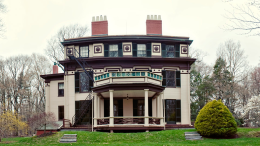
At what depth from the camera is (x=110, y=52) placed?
30750 mm

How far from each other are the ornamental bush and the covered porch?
15.0ft

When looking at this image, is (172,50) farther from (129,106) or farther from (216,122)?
(216,122)

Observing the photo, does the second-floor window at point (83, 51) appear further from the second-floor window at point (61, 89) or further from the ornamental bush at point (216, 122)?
the ornamental bush at point (216, 122)

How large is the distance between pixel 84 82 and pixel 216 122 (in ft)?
48.5

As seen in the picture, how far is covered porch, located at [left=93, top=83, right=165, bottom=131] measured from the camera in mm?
24516

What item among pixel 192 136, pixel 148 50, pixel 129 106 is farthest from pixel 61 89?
pixel 192 136

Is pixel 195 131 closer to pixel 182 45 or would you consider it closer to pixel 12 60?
pixel 182 45

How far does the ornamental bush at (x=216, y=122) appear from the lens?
21.0m

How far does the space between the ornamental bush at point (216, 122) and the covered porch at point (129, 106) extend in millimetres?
4561

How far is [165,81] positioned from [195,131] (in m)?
8.98

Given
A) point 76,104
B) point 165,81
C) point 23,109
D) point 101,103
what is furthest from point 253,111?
point 23,109

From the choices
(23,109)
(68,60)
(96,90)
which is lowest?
(23,109)

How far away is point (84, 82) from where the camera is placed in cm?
3064

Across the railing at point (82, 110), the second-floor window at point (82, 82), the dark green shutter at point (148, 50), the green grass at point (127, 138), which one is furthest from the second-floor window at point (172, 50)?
the green grass at point (127, 138)
